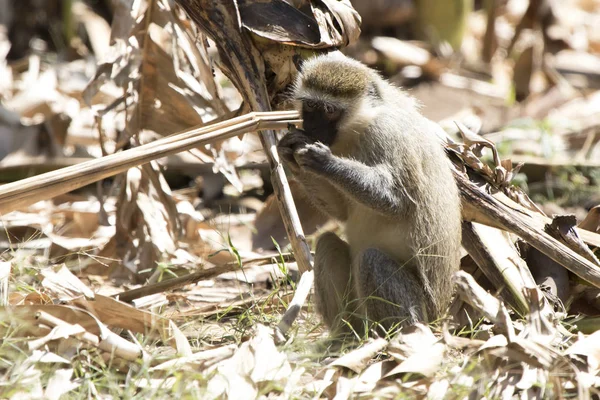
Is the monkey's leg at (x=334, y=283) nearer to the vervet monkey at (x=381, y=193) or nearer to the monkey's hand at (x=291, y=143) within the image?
the vervet monkey at (x=381, y=193)

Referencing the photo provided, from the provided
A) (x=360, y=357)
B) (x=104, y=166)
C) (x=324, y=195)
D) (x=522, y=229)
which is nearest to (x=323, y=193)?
(x=324, y=195)

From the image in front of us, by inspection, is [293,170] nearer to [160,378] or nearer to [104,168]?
[104,168]

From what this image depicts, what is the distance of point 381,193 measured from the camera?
4.27 m

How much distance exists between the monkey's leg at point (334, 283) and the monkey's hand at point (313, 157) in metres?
0.69

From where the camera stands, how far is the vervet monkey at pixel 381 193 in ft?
14.0

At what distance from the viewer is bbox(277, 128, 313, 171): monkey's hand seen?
423 cm

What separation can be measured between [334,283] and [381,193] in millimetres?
627

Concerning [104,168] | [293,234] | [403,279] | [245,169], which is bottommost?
[245,169]

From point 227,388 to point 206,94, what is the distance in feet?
8.77

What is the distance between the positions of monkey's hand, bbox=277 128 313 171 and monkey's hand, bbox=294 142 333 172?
52 millimetres

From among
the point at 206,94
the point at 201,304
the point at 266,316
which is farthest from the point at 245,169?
the point at 266,316

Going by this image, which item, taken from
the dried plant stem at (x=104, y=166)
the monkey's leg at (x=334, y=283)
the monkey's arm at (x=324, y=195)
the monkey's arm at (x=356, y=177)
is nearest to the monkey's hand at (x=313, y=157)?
the monkey's arm at (x=356, y=177)

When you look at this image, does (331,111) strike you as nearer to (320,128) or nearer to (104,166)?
(320,128)

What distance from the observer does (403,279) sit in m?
4.35
